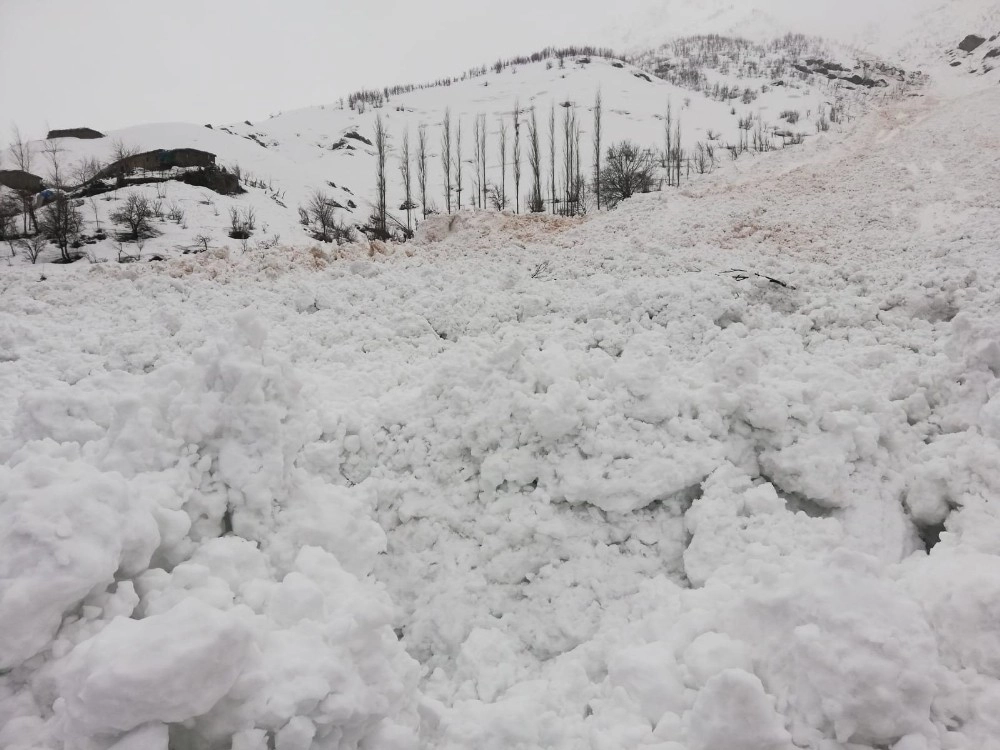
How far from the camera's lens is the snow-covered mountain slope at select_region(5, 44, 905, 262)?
3047cm

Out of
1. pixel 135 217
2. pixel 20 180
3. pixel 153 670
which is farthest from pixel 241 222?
pixel 153 670

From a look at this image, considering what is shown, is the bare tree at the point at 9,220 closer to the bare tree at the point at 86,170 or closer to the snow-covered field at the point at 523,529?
the bare tree at the point at 86,170

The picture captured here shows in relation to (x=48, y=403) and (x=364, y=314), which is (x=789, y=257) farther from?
(x=48, y=403)

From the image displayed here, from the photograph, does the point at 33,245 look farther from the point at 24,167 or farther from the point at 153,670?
the point at 153,670

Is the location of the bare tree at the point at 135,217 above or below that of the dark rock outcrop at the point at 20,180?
below

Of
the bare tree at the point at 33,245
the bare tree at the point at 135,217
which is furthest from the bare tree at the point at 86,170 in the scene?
the bare tree at the point at 33,245

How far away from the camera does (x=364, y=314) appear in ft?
26.0

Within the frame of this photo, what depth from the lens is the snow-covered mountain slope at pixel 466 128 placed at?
100.0ft

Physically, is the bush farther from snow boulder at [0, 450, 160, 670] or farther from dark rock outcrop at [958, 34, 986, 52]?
dark rock outcrop at [958, 34, 986, 52]

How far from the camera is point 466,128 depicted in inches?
2323

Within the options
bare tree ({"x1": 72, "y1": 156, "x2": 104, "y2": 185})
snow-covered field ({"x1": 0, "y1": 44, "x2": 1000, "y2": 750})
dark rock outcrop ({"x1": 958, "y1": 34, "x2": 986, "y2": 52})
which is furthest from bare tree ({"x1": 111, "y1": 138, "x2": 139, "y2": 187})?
dark rock outcrop ({"x1": 958, "y1": 34, "x2": 986, "y2": 52})

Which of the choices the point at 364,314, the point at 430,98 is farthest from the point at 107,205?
the point at 430,98

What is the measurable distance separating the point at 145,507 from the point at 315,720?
1211mm

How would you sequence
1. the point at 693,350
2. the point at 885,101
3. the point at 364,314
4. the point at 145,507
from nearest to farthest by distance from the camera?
the point at 145,507, the point at 693,350, the point at 364,314, the point at 885,101
